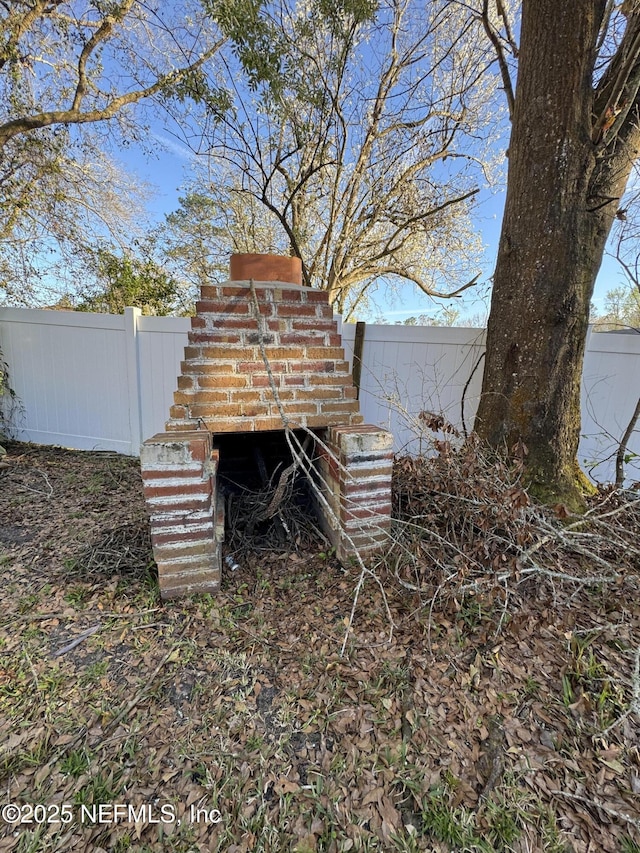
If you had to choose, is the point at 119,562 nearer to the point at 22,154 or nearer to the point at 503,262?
the point at 503,262

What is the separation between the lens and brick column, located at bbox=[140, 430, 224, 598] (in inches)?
66.1

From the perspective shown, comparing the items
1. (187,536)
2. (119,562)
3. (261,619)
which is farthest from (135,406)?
(261,619)

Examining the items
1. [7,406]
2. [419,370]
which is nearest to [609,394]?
[419,370]

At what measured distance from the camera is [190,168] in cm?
568

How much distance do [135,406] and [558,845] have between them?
438cm

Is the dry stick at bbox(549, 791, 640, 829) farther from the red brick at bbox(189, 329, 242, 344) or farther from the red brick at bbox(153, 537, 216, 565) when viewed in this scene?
the red brick at bbox(189, 329, 242, 344)

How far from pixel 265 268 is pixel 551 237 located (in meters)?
1.67

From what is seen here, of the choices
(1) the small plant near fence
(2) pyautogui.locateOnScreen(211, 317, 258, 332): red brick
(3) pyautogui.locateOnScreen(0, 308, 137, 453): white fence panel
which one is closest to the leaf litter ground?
(2) pyautogui.locateOnScreen(211, 317, 258, 332): red brick

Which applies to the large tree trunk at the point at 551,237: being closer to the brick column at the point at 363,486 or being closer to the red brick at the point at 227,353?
the brick column at the point at 363,486

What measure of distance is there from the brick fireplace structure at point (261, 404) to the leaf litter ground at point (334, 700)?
22cm

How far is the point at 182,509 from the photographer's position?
5.69 ft

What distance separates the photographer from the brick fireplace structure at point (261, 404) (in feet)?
5.83

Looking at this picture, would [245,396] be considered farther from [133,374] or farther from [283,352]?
[133,374]

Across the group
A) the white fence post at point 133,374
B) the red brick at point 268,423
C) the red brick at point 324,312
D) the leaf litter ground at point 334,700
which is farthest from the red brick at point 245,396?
the white fence post at point 133,374
